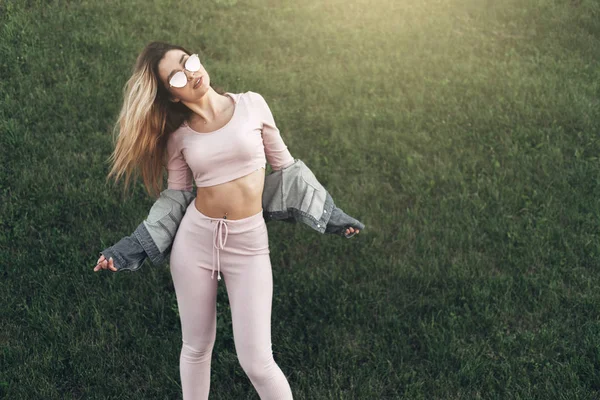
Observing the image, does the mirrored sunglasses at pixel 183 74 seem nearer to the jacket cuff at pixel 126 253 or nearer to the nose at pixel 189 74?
the nose at pixel 189 74

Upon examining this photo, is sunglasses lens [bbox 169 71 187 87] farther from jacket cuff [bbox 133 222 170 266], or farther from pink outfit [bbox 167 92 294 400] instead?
jacket cuff [bbox 133 222 170 266]

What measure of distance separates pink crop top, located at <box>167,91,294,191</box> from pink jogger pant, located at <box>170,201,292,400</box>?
0.29 m

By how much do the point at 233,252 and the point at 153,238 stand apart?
0.53 meters

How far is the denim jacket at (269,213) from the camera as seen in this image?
4691mm

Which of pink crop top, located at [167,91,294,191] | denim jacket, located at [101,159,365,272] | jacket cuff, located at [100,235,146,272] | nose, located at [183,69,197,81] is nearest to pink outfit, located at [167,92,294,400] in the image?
pink crop top, located at [167,91,294,191]

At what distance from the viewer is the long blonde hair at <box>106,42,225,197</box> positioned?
449 cm

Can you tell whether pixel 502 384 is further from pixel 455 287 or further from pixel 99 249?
pixel 99 249

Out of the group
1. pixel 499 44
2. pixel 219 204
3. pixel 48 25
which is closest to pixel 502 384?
pixel 219 204

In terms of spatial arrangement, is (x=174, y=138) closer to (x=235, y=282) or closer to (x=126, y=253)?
(x=126, y=253)

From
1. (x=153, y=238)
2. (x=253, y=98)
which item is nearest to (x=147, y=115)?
(x=253, y=98)

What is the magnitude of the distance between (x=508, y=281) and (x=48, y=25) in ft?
23.0

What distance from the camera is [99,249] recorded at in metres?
7.23

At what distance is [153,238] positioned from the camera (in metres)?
4.68

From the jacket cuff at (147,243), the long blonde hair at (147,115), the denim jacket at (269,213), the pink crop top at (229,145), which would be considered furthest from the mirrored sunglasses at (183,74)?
the jacket cuff at (147,243)
